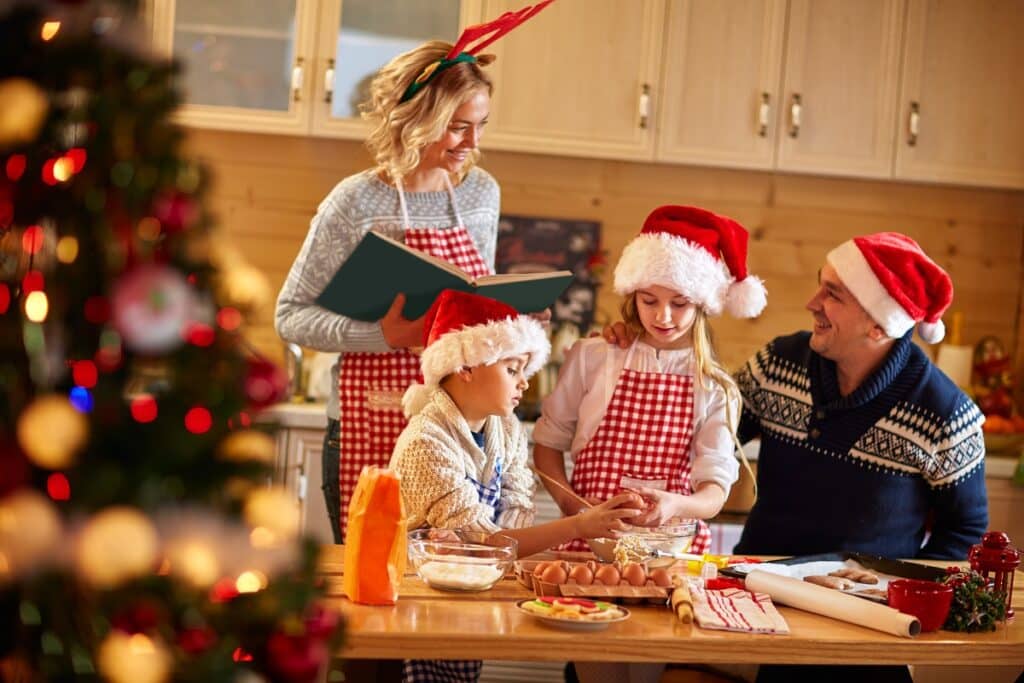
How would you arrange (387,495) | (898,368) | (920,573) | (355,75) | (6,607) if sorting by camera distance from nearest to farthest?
1. (6,607)
2. (387,495)
3. (920,573)
4. (898,368)
5. (355,75)

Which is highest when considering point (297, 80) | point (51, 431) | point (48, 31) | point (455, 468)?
point (297, 80)

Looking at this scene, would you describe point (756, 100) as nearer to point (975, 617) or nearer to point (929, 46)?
point (929, 46)

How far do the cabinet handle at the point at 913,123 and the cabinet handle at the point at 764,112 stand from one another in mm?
447

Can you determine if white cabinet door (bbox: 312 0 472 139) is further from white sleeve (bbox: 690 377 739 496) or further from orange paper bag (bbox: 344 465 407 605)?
orange paper bag (bbox: 344 465 407 605)

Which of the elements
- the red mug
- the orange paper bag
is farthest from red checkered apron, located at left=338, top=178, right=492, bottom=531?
the red mug

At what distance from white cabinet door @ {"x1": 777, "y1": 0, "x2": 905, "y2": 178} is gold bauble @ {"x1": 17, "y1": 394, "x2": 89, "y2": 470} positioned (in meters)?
3.30

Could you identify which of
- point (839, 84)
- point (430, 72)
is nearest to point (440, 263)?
point (430, 72)

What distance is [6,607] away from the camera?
825 millimetres

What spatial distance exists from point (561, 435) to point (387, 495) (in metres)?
0.81

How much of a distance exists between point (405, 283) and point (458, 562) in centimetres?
67

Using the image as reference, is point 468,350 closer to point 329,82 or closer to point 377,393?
point 377,393

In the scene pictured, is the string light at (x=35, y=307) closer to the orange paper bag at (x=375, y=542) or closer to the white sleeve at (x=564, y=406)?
the orange paper bag at (x=375, y=542)

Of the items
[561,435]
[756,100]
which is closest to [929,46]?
[756,100]

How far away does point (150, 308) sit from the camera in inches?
33.0
